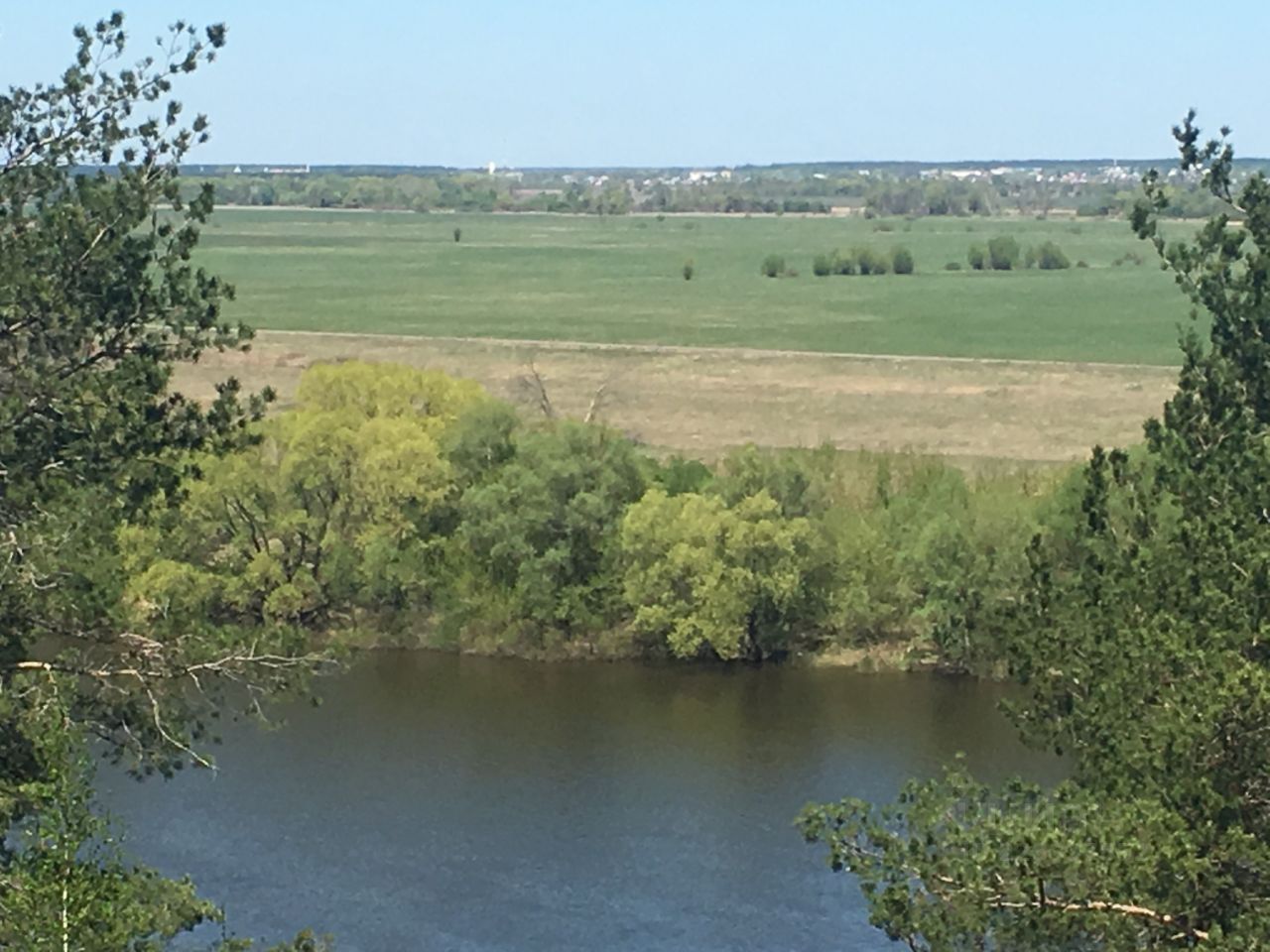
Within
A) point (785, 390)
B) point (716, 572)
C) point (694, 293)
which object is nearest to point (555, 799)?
point (716, 572)

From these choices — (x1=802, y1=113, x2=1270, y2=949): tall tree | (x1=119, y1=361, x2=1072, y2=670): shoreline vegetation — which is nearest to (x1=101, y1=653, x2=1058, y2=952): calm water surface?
(x1=119, y1=361, x2=1072, y2=670): shoreline vegetation

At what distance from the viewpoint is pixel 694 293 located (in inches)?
3204

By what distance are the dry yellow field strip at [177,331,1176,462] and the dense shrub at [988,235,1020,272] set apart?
135ft

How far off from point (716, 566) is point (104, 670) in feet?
65.5

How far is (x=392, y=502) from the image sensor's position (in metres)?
33.3

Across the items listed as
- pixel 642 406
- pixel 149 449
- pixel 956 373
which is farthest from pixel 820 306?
pixel 149 449

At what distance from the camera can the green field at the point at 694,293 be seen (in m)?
64.1

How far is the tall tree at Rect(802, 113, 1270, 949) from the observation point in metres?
10.2

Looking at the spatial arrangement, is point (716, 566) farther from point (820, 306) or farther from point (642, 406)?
point (820, 306)

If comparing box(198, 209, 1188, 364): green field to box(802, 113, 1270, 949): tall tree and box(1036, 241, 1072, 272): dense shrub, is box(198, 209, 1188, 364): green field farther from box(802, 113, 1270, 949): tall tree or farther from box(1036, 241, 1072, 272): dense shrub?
box(802, 113, 1270, 949): tall tree

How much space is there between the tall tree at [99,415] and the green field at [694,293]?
38.2 metres

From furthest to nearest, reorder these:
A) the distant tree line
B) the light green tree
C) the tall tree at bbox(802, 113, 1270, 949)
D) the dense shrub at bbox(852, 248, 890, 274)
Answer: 1. the distant tree line
2. the dense shrub at bbox(852, 248, 890, 274)
3. the light green tree
4. the tall tree at bbox(802, 113, 1270, 949)

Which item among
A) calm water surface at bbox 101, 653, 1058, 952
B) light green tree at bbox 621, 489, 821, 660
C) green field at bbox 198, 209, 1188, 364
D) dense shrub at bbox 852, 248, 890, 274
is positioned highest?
dense shrub at bbox 852, 248, 890, 274

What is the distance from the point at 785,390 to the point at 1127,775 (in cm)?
4065
